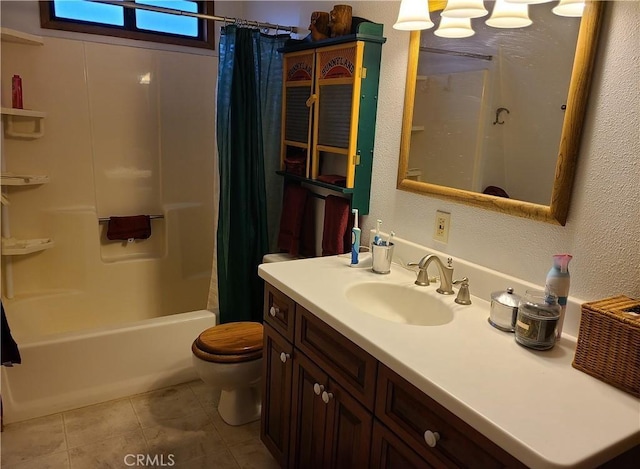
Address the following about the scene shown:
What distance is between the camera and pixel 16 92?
249 centimetres

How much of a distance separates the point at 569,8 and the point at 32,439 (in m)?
2.46

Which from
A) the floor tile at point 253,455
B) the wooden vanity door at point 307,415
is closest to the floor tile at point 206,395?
the floor tile at point 253,455

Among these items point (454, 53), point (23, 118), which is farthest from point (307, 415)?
point (23, 118)

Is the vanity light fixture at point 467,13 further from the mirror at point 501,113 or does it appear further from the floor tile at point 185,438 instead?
the floor tile at point 185,438

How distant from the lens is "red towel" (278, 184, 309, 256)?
7.82 ft

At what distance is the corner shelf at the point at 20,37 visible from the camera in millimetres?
→ 2353

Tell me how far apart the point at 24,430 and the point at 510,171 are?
2.19 m

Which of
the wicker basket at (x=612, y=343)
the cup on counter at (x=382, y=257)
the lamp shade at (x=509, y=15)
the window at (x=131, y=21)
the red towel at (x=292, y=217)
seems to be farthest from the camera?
the window at (x=131, y=21)

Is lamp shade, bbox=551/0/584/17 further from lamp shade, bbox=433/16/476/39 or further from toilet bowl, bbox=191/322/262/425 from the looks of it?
toilet bowl, bbox=191/322/262/425

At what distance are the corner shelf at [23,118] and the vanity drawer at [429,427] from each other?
2.34 meters

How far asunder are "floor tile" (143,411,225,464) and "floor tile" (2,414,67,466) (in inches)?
14.1

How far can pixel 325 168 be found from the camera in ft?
7.61

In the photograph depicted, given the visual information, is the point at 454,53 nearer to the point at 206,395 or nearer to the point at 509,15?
the point at 509,15

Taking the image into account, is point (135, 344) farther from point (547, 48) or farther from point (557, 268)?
point (547, 48)
